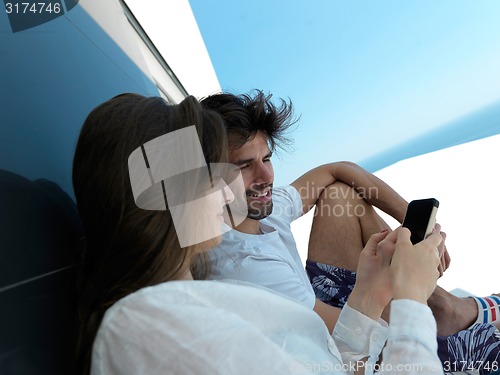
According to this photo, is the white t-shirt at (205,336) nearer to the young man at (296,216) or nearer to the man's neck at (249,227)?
the young man at (296,216)

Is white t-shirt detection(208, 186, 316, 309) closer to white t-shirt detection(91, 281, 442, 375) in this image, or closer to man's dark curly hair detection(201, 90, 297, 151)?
man's dark curly hair detection(201, 90, 297, 151)

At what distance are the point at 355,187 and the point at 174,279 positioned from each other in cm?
124

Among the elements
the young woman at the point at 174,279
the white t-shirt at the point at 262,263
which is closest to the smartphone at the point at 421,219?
the young woman at the point at 174,279

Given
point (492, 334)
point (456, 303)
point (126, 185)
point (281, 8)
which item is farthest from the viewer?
point (281, 8)

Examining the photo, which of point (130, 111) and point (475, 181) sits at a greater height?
point (130, 111)

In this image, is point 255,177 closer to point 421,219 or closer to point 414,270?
point 421,219

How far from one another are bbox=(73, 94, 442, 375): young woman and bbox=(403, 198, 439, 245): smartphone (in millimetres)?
187

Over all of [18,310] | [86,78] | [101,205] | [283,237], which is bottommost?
[283,237]

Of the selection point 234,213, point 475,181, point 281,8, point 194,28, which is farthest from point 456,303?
point 281,8

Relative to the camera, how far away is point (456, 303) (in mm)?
1274

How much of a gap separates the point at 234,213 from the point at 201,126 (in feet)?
2.32

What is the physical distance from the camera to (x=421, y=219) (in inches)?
38.3

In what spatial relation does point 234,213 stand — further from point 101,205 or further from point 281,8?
point 281,8

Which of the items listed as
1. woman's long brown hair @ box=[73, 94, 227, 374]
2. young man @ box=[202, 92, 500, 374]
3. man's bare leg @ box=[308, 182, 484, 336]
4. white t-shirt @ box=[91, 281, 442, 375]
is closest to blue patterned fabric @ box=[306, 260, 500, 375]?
young man @ box=[202, 92, 500, 374]
